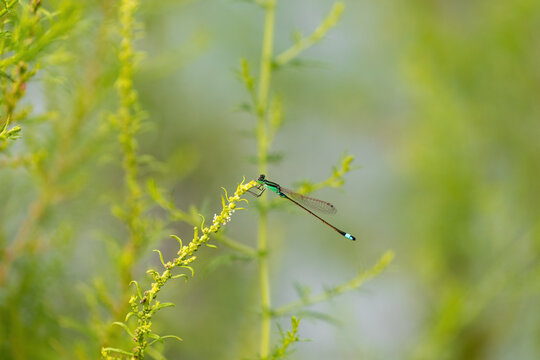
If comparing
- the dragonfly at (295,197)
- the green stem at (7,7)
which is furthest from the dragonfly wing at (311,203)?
the green stem at (7,7)

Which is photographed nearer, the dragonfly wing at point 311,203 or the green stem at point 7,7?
the green stem at point 7,7

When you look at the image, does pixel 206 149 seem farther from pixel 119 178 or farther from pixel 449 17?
pixel 449 17

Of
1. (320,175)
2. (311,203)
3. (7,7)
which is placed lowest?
(7,7)

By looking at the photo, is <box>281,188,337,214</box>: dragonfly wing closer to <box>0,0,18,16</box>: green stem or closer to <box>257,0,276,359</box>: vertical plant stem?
<box>257,0,276,359</box>: vertical plant stem

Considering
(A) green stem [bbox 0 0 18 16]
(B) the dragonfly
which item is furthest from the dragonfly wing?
(A) green stem [bbox 0 0 18 16]

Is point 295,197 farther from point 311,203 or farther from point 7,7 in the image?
point 7,7

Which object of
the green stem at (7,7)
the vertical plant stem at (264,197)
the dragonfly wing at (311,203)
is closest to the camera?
the green stem at (7,7)

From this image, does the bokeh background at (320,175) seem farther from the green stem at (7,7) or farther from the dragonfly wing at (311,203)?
the green stem at (7,7)

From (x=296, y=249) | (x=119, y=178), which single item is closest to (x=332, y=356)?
(x=296, y=249)

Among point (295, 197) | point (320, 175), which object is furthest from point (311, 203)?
point (320, 175)
